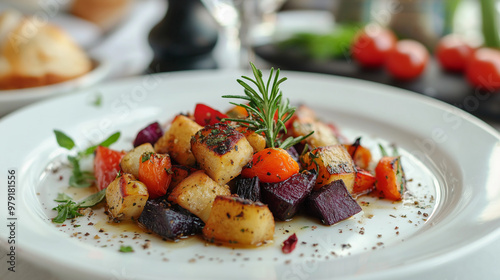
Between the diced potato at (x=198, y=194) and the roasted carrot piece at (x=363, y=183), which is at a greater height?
the roasted carrot piece at (x=363, y=183)

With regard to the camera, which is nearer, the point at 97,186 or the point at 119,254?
the point at 119,254

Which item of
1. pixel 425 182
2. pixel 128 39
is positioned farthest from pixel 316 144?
pixel 128 39

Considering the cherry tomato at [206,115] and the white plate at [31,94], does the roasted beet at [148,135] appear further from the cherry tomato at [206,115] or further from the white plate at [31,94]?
the white plate at [31,94]

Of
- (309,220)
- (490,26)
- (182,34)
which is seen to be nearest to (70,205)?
(309,220)

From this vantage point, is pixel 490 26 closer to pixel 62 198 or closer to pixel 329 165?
pixel 329 165

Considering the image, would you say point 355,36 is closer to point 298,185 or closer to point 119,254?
point 298,185

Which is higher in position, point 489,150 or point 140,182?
point 489,150

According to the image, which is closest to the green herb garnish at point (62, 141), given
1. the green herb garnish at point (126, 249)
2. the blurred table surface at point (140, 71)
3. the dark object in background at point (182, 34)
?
the blurred table surface at point (140, 71)
